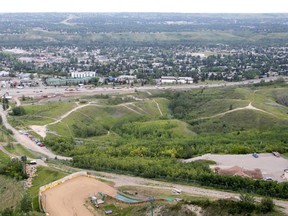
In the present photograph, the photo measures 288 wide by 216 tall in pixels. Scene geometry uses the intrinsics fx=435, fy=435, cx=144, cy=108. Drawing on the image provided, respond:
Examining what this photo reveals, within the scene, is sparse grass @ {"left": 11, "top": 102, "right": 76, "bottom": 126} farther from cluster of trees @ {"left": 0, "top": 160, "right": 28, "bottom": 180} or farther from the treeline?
cluster of trees @ {"left": 0, "top": 160, "right": 28, "bottom": 180}

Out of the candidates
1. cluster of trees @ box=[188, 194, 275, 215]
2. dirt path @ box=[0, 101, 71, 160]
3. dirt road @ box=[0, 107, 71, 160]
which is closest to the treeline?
dirt road @ box=[0, 107, 71, 160]

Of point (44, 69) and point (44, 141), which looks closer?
point (44, 141)

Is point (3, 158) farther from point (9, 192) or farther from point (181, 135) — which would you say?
point (181, 135)

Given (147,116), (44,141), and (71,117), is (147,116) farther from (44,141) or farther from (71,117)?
(44,141)

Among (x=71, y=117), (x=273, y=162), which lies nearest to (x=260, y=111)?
(x=273, y=162)

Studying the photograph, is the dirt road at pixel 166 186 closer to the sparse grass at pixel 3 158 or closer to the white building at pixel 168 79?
the sparse grass at pixel 3 158

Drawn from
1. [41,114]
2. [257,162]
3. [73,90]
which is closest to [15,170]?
[257,162]

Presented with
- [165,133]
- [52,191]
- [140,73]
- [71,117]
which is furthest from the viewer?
[140,73]

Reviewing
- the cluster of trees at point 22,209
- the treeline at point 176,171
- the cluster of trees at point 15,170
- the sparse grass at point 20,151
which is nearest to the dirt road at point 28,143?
the sparse grass at point 20,151
